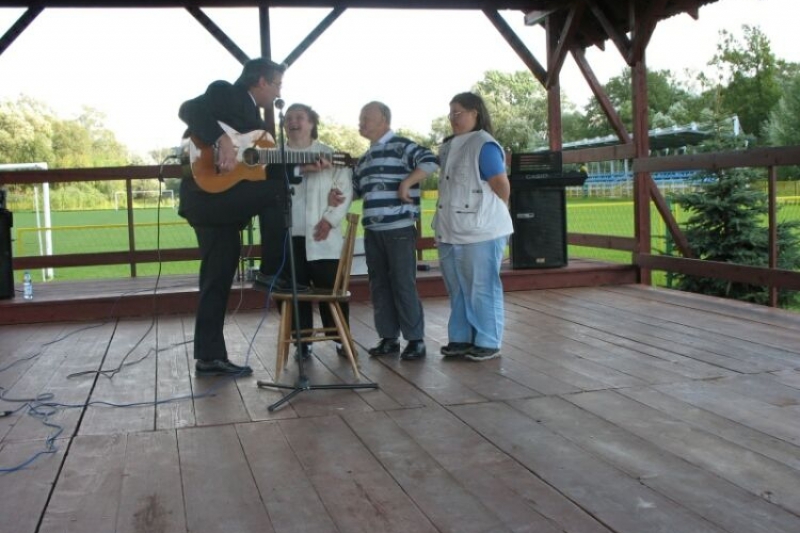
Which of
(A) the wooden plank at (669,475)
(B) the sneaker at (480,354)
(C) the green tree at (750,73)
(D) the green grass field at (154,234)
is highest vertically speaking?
(C) the green tree at (750,73)

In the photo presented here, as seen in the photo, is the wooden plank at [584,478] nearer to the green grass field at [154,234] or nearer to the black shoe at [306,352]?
the black shoe at [306,352]

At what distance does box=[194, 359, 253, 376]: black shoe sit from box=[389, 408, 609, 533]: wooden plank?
1137 mm

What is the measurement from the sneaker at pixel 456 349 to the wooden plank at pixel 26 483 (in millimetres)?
1980

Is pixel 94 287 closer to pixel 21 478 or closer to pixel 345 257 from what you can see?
pixel 345 257

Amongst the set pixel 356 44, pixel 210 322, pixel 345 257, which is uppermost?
pixel 356 44

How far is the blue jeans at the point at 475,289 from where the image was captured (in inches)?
171

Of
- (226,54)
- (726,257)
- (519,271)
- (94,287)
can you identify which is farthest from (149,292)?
(726,257)

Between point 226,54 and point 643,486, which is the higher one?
point 226,54

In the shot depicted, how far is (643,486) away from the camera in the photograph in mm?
2498

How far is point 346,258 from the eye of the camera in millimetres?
3979

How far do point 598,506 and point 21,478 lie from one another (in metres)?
1.79

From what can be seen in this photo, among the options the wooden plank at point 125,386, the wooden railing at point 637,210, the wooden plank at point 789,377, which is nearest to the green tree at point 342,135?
the wooden railing at point 637,210

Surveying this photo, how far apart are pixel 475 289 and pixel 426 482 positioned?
1.90 meters

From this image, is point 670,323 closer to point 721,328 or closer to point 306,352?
point 721,328
